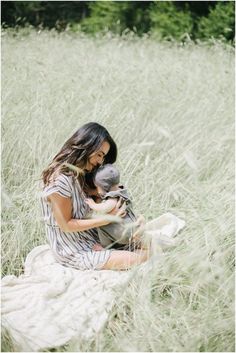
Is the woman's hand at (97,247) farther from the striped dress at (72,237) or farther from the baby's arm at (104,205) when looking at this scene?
the baby's arm at (104,205)

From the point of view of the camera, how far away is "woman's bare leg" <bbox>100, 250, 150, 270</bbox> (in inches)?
97.1

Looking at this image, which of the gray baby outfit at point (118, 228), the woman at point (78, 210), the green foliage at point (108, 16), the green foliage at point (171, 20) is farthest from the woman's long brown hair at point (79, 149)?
the green foliage at point (108, 16)

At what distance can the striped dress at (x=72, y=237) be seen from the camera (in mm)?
2521

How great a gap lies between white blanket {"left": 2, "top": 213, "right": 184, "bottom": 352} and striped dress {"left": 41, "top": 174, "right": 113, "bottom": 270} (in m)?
0.06

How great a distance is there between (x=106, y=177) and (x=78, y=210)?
0.22 m

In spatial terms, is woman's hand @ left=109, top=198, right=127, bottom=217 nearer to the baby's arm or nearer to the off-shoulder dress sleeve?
the baby's arm

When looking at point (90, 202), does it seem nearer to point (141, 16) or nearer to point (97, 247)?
point (97, 247)

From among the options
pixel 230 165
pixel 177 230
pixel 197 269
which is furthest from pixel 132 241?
pixel 230 165

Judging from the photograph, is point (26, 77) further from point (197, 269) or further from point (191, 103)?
point (197, 269)

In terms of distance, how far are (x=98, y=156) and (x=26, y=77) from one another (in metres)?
2.08

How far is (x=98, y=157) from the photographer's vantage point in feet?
8.71

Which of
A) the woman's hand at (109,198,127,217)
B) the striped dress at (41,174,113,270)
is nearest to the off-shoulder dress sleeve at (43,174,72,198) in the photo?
the striped dress at (41,174,113,270)

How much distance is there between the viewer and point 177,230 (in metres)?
2.71

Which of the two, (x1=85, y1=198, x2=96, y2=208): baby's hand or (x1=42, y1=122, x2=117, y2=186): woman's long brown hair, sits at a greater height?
(x1=42, y1=122, x2=117, y2=186): woman's long brown hair
